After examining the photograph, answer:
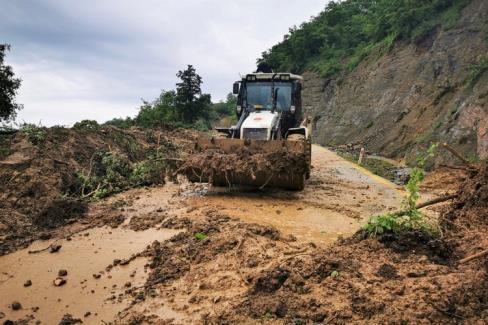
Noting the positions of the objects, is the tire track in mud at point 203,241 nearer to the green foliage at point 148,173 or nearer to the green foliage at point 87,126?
the green foliage at point 148,173

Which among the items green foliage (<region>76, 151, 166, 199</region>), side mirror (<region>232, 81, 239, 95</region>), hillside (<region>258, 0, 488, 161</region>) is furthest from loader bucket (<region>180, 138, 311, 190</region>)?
hillside (<region>258, 0, 488, 161</region>)

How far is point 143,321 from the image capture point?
442 centimetres

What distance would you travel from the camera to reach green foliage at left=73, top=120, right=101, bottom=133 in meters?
14.5

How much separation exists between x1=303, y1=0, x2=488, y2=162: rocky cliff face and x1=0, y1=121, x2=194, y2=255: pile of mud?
11.3 metres

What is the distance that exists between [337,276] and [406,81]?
77.6ft

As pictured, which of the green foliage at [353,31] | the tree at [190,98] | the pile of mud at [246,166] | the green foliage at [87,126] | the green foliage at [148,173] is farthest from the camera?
the tree at [190,98]

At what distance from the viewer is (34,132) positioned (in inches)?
484

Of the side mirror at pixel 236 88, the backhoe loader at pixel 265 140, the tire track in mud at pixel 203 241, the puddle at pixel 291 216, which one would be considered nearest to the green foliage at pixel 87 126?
the tire track in mud at pixel 203 241

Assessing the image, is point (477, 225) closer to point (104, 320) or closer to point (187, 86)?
point (104, 320)

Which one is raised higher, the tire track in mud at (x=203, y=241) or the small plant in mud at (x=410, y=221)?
the small plant in mud at (x=410, y=221)

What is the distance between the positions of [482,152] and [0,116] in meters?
18.3

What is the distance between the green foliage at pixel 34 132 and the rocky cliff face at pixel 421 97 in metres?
13.3

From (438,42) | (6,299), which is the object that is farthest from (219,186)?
(438,42)

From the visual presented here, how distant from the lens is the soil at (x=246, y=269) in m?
4.18
